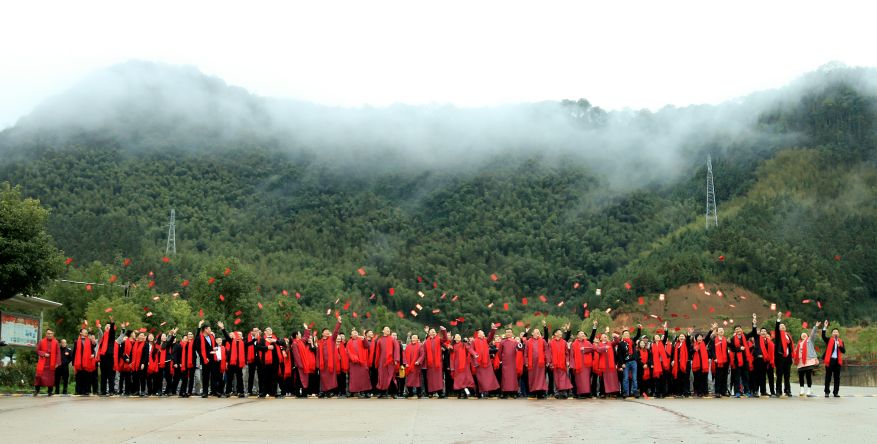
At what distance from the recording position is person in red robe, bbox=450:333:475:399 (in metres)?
27.2

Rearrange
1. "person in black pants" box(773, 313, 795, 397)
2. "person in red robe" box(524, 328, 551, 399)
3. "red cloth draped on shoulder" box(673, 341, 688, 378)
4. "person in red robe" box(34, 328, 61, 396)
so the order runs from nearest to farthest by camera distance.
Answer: "person in black pants" box(773, 313, 795, 397) < "person in red robe" box(524, 328, 551, 399) < "red cloth draped on shoulder" box(673, 341, 688, 378) < "person in red robe" box(34, 328, 61, 396)

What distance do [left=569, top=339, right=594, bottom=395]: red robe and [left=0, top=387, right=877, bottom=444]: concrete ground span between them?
2696 mm

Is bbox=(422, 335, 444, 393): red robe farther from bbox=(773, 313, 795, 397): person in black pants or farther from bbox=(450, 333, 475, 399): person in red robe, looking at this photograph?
bbox=(773, 313, 795, 397): person in black pants

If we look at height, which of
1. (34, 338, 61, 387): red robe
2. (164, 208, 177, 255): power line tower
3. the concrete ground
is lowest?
the concrete ground

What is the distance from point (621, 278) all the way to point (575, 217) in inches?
1557

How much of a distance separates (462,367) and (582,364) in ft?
10.6

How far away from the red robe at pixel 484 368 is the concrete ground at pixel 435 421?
8.48 feet

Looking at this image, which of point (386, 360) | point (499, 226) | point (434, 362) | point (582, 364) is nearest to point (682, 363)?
point (582, 364)

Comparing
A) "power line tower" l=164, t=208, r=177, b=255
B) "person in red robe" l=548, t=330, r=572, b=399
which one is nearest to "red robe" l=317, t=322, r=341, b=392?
"person in red robe" l=548, t=330, r=572, b=399

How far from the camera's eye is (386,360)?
2786 centimetres


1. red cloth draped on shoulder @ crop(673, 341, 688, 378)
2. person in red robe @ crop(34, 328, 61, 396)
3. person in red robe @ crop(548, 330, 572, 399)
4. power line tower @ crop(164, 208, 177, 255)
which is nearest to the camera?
person in red robe @ crop(548, 330, 572, 399)

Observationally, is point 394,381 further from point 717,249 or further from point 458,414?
point 717,249

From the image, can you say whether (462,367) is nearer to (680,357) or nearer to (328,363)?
(328,363)

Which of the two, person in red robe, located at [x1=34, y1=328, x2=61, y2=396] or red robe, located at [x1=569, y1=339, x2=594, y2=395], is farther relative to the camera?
person in red robe, located at [x1=34, y1=328, x2=61, y2=396]
